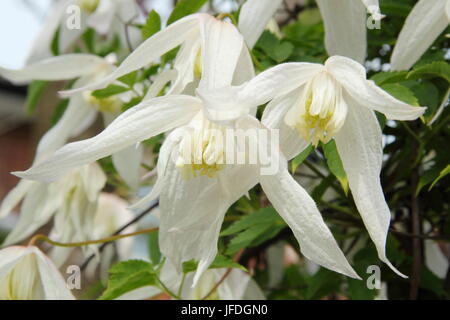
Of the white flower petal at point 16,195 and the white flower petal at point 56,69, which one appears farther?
the white flower petal at point 16,195

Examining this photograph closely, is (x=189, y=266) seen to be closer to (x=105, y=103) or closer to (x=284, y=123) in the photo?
(x=284, y=123)

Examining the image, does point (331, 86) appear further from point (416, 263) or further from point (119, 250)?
point (119, 250)

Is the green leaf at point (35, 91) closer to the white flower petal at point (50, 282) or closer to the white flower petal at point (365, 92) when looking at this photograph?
the white flower petal at point (50, 282)

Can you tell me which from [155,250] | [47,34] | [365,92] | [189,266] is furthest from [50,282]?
[47,34]

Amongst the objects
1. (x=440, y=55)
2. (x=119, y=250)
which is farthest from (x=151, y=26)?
(x=119, y=250)

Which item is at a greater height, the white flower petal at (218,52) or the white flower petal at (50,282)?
the white flower petal at (218,52)

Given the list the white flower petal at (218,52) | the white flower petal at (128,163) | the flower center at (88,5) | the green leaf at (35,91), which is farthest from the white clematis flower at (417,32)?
the green leaf at (35,91)

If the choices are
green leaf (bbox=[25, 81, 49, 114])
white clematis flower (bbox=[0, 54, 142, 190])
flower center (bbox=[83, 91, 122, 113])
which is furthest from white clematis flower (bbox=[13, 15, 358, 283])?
green leaf (bbox=[25, 81, 49, 114])
